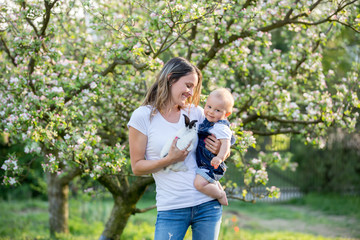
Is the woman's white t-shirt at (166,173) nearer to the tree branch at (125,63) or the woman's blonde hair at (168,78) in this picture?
the woman's blonde hair at (168,78)

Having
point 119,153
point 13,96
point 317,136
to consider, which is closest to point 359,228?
point 317,136

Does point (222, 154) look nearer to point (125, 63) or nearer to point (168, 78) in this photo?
point (168, 78)

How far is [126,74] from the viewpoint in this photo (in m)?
4.67

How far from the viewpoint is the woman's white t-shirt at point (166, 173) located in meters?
2.49

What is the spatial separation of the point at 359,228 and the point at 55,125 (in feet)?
23.0

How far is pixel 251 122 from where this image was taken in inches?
211

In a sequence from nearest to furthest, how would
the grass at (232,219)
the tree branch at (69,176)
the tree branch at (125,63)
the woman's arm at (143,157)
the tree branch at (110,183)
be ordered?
1. the woman's arm at (143,157)
2. the tree branch at (125,63)
3. the tree branch at (110,183)
4. the tree branch at (69,176)
5. the grass at (232,219)

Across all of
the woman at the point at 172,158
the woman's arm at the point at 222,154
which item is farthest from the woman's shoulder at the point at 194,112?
the woman's arm at the point at 222,154

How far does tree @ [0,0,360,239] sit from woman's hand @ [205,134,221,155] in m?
1.06

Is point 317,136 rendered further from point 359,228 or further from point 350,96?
point 359,228

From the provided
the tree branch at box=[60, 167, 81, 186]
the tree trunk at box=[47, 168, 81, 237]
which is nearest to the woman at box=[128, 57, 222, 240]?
the tree branch at box=[60, 167, 81, 186]

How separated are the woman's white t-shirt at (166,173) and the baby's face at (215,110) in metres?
0.18

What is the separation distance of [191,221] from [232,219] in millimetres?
4260

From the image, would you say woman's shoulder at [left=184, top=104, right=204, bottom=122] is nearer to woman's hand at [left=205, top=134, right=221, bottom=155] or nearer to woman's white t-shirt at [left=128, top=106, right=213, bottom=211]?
woman's white t-shirt at [left=128, top=106, right=213, bottom=211]
